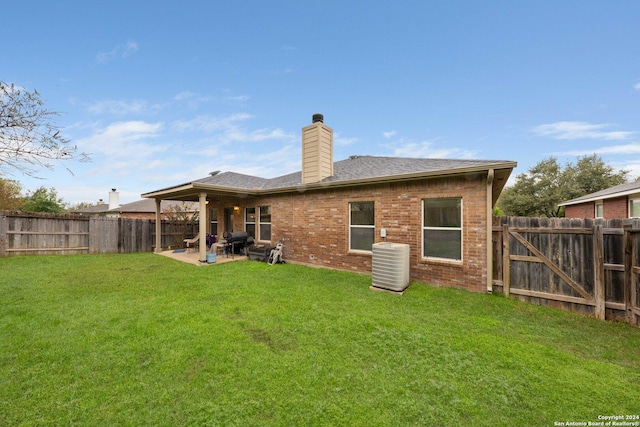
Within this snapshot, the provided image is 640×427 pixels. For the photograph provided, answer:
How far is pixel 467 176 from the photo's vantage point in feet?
18.9

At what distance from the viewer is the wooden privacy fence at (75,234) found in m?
9.58

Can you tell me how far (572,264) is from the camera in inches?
182

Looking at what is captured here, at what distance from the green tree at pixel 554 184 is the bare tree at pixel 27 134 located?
3558 cm

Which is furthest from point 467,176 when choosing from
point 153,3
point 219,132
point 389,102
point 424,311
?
point 219,132

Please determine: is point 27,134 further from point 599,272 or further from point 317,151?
point 599,272

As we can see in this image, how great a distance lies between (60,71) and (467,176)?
35.4ft

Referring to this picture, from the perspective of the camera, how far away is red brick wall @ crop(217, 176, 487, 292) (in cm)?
568

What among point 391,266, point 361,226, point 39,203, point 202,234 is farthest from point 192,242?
point 39,203

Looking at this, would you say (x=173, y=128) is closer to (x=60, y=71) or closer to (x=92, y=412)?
(x=60, y=71)

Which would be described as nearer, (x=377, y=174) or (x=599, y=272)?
(x=599, y=272)

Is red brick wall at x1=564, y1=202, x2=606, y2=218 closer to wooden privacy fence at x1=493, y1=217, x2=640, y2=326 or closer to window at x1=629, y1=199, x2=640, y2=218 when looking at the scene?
window at x1=629, y1=199, x2=640, y2=218

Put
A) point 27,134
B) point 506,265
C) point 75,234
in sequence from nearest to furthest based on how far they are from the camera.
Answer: point 27,134
point 506,265
point 75,234

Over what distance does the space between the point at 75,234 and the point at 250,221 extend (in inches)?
308

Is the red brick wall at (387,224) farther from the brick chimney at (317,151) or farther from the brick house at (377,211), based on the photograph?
the brick chimney at (317,151)
